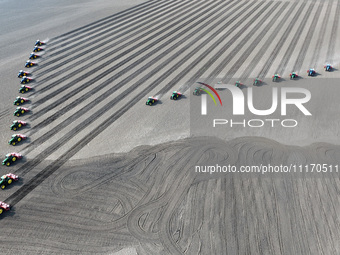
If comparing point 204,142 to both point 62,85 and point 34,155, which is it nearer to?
point 34,155

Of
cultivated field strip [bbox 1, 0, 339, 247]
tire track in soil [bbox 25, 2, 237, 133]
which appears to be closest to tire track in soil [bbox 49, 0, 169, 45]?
cultivated field strip [bbox 1, 0, 339, 247]

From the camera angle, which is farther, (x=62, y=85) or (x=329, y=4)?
(x=329, y=4)

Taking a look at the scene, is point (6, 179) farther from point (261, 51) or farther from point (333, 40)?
point (333, 40)

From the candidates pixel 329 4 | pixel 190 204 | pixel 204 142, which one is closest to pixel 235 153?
pixel 204 142

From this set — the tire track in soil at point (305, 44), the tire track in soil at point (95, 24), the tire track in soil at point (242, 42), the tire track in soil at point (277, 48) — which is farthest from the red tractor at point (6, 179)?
the tire track in soil at point (305, 44)

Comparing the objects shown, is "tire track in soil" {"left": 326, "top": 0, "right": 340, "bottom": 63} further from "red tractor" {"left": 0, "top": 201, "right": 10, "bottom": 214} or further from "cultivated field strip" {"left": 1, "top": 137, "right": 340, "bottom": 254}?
"red tractor" {"left": 0, "top": 201, "right": 10, "bottom": 214}

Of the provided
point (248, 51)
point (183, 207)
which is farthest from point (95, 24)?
point (183, 207)
